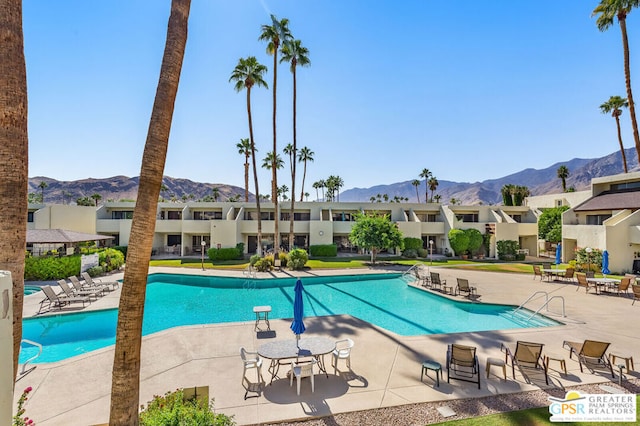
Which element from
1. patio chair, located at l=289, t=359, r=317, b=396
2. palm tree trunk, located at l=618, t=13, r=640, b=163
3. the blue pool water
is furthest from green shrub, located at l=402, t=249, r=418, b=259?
patio chair, located at l=289, t=359, r=317, b=396

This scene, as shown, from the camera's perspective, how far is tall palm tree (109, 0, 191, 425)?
4121mm

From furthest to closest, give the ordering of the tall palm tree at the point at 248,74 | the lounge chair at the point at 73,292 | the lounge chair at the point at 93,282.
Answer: the tall palm tree at the point at 248,74 → the lounge chair at the point at 93,282 → the lounge chair at the point at 73,292

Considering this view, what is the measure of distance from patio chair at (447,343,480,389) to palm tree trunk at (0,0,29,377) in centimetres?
799

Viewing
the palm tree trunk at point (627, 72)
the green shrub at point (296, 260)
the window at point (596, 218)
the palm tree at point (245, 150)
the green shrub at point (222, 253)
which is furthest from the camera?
the palm tree at point (245, 150)

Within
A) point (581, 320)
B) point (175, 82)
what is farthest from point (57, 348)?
point (581, 320)

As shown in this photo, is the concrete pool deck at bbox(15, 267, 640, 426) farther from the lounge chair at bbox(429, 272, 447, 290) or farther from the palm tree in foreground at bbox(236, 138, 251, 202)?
the palm tree in foreground at bbox(236, 138, 251, 202)

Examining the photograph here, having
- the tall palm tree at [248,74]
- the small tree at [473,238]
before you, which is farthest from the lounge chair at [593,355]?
the small tree at [473,238]

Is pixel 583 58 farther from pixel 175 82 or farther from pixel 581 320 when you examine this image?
pixel 175 82

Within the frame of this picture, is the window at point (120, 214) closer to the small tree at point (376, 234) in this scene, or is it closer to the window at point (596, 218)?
the small tree at point (376, 234)

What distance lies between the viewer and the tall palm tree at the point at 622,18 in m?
21.6

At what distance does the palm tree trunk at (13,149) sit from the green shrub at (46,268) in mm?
20726

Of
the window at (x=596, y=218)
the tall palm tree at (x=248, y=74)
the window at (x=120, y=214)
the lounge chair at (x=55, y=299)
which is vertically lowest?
the lounge chair at (x=55, y=299)

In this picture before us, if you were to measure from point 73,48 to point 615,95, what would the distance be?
153ft

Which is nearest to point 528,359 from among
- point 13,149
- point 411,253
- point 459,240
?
point 13,149
